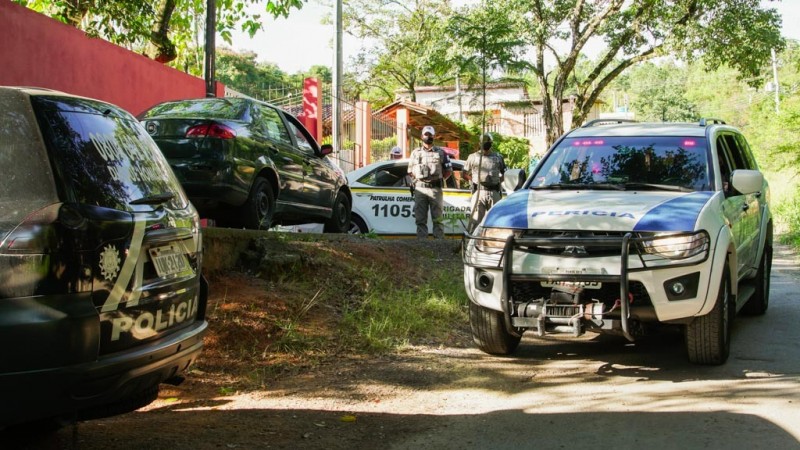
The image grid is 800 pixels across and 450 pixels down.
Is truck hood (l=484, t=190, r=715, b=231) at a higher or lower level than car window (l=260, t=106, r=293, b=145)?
lower

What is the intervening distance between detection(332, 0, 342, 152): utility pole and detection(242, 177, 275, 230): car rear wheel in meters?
7.59

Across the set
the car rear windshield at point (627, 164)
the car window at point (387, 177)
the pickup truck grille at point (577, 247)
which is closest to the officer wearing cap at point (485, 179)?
the car window at point (387, 177)

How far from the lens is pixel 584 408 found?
5297mm

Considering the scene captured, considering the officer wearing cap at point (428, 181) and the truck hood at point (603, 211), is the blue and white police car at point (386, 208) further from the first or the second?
the truck hood at point (603, 211)

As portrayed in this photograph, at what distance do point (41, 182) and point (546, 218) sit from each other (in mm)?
3778

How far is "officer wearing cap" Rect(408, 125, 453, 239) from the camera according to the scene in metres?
11.9

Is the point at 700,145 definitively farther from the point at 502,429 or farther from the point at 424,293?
the point at 502,429

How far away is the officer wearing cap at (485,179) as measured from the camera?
12195mm

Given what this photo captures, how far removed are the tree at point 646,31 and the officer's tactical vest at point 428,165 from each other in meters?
8.91

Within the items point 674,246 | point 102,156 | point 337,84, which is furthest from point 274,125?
point 337,84

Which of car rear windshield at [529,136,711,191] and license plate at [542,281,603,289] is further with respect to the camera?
car rear windshield at [529,136,711,191]

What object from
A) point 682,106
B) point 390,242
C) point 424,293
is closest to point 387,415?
point 424,293

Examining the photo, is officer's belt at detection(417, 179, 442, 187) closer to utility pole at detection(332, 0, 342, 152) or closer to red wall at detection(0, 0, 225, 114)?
A: red wall at detection(0, 0, 225, 114)

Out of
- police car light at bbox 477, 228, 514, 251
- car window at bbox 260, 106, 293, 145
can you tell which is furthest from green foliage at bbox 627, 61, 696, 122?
police car light at bbox 477, 228, 514, 251
